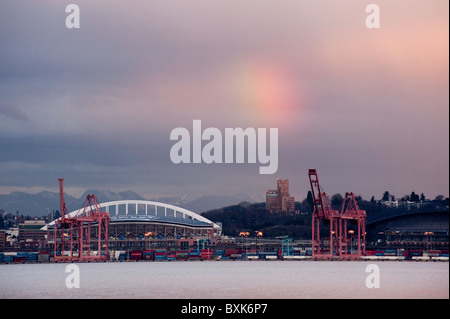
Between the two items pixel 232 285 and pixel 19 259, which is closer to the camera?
pixel 232 285

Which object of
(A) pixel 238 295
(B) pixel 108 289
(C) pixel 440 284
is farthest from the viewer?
(C) pixel 440 284

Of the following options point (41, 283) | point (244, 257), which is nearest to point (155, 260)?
point (244, 257)

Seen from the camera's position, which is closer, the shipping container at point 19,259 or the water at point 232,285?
the water at point 232,285

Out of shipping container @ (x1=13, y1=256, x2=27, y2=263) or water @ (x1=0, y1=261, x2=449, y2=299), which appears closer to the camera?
water @ (x1=0, y1=261, x2=449, y2=299)

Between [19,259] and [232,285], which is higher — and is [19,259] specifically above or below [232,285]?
below
